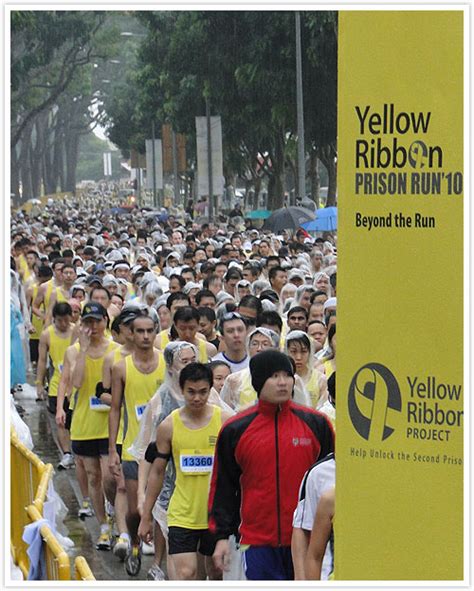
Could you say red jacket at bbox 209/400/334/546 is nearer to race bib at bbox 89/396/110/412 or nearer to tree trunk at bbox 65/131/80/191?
race bib at bbox 89/396/110/412

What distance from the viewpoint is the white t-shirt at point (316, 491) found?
552cm

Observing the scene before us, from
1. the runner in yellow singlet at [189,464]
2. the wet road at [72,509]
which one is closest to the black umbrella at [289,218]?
the wet road at [72,509]

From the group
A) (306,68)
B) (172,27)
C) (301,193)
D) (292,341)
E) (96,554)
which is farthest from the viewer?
(172,27)

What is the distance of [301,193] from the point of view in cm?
3441

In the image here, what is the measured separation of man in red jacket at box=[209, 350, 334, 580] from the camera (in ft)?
22.5

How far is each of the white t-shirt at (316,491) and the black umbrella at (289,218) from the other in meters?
24.4

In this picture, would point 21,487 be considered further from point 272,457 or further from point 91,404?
point 272,457

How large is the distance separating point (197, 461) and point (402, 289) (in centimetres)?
466

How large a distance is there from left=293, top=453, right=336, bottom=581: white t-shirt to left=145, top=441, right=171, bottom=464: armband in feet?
7.68

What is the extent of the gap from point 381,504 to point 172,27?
1983 inches

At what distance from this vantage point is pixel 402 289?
3.33 metres

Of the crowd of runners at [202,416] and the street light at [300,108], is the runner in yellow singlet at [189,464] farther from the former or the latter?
the street light at [300,108]
